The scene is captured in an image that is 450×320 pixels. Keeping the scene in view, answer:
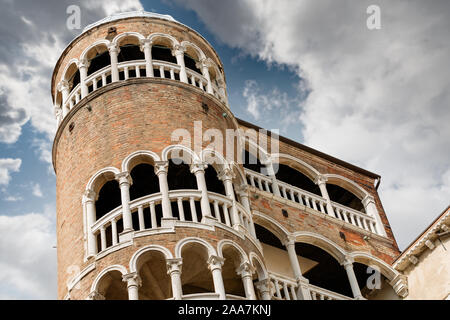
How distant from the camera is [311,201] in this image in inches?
987

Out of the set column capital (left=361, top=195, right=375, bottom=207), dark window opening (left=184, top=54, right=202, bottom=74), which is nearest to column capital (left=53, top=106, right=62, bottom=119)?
dark window opening (left=184, top=54, right=202, bottom=74)

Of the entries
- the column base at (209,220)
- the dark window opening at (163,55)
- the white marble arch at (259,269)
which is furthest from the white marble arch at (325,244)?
the dark window opening at (163,55)

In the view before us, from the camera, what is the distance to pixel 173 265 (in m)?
17.0

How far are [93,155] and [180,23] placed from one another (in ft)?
20.0

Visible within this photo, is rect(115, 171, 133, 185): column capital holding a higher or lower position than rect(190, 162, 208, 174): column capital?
lower

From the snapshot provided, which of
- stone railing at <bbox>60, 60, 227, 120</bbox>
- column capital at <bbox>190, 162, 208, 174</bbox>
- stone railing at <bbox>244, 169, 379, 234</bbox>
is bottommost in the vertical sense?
column capital at <bbox>190, 162, 208, 174</bbox>

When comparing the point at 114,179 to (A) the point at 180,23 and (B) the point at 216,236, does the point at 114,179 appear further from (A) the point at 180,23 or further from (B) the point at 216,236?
(A) the point at 180,23

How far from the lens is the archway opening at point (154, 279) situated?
1812 cm

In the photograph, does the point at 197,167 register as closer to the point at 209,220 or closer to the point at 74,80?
the point at 209,220

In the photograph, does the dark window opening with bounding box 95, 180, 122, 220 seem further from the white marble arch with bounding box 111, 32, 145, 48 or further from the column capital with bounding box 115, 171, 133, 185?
the white marble arch with bounding box 111, 32, 145, 48

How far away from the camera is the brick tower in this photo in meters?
18.0

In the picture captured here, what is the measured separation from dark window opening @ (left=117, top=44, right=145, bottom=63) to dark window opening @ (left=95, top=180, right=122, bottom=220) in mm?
4889

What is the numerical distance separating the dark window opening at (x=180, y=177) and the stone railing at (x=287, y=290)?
11.8ft

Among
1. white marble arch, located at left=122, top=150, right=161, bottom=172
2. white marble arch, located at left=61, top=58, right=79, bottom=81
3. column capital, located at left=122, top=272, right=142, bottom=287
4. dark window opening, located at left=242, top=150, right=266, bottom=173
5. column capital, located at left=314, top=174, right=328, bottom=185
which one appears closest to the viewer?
column capital, located at left=122, top=272, right=142, bottom=287
